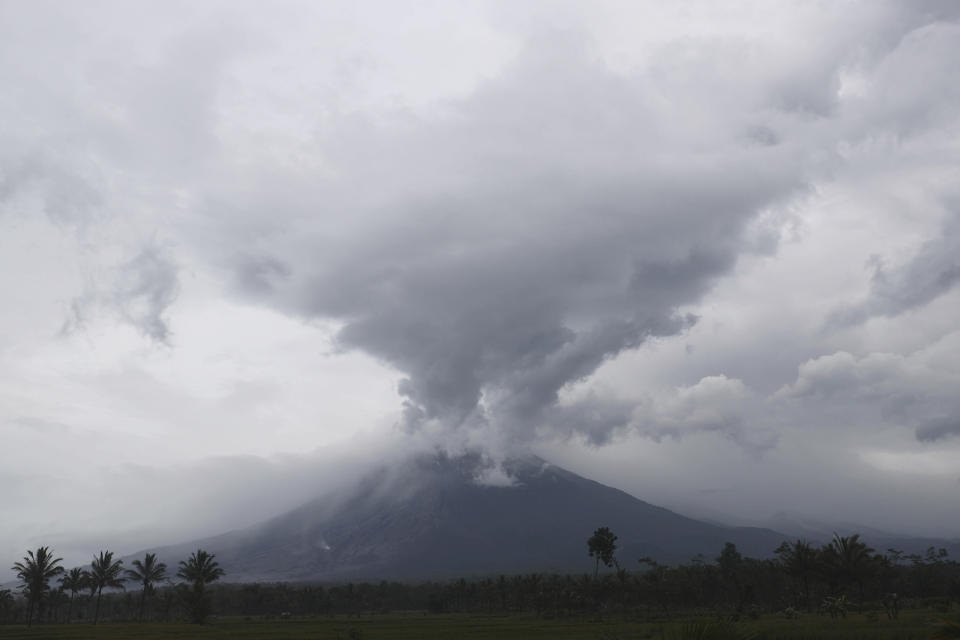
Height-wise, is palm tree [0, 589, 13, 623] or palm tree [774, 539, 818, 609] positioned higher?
palm tree [774, 539, 818, 609]

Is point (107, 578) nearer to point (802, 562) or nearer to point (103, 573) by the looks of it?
point (103, 573)

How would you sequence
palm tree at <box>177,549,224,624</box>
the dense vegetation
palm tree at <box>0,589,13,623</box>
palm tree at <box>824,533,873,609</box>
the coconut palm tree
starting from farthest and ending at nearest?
palm tree at <box>0,589,13,623</box> < the coconut palm tree < palm tree at <box>177,549,224,624</box> < the dense vegetation < palm tree at <box>824,533,873,609</box>

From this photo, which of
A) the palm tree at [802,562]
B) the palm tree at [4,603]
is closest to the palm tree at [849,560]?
the palm tree at [802,562]

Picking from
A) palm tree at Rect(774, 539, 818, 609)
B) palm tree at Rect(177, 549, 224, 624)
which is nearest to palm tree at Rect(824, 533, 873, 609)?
palm tree at Rect(774, 539, 818, 609)

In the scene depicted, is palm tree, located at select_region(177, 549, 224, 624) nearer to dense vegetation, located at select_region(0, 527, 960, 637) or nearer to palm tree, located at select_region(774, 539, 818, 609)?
dense vegetation, located at select_region(0, 527, 960, 637)

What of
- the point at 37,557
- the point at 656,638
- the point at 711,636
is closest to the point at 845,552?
the point at 656,638

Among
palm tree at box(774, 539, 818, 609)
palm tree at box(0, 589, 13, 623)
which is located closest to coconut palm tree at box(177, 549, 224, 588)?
palm tree at box(0, 589, 13, 623)

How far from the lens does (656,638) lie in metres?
59.1

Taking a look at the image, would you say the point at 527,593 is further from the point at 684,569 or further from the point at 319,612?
the point at 319,612

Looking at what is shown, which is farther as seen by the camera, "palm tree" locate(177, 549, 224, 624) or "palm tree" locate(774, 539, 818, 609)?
"palm tree" locate(177, 549, 224, 624)

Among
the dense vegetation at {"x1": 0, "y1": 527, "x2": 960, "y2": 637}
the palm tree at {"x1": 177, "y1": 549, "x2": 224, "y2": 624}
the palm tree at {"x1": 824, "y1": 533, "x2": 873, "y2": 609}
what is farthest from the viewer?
the palm tree at {"x1": 177, "y1": 549, "x2": 224, "y2": 624}

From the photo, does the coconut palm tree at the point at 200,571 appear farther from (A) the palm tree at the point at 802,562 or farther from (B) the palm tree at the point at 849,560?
(B) the palm tree at the point at 849,560

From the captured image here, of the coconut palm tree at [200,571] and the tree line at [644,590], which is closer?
the tree line at [644,590]

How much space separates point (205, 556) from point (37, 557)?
28215mm
